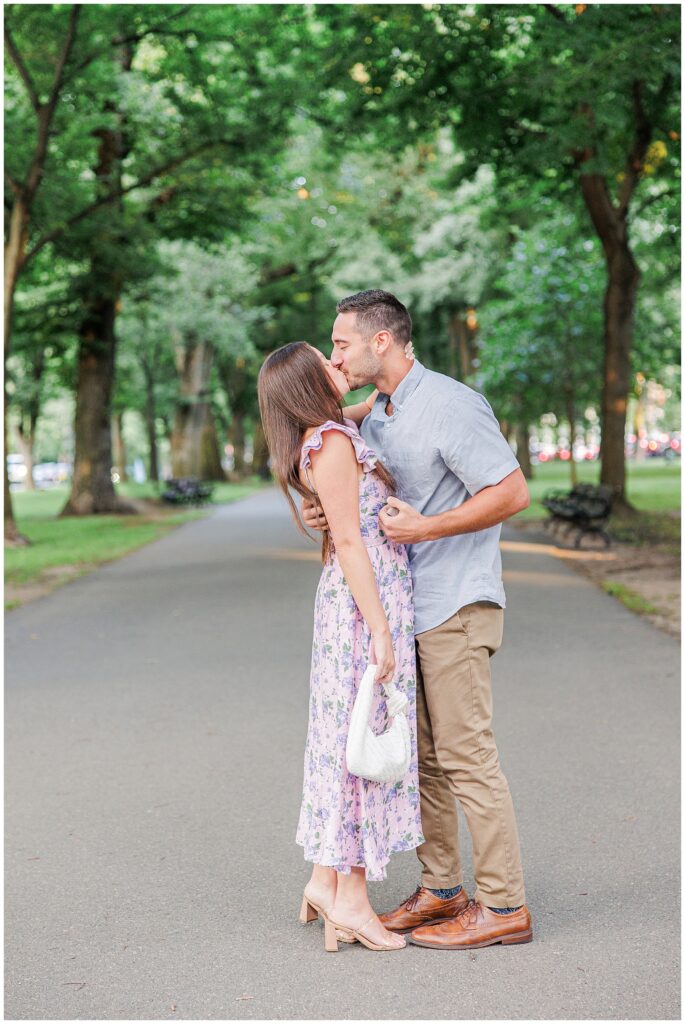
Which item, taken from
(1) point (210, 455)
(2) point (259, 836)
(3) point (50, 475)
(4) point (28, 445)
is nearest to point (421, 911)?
(2) point (259, 836)

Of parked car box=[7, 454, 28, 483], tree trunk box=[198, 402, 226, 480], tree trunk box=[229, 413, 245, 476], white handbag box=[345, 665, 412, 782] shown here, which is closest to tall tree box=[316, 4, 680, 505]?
white handbag box=[345, 665, 412, 782]

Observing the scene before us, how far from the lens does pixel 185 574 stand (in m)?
16.1

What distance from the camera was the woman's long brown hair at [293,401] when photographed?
3990mm

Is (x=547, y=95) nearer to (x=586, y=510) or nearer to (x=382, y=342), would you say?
(x=586, y=510)

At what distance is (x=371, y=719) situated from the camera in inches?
159

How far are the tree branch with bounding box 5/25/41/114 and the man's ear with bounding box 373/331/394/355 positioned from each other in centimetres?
1666

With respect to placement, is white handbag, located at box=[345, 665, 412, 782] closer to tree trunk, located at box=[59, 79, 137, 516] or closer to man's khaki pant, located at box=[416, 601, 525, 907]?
man's khaki pant, located at box=[416, 601, 525, 907]

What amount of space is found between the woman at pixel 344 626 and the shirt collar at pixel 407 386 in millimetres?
165

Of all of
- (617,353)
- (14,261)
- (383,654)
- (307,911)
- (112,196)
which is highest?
(112,196)

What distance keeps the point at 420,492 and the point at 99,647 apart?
669 cm

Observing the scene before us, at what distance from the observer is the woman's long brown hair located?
157 inches

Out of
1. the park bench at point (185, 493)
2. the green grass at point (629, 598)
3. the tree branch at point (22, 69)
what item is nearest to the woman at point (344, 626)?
the green grass at point (629, 598)

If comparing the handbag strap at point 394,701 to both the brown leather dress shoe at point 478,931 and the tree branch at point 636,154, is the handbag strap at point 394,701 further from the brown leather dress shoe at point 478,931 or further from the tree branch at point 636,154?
the tree branch at point 636,154

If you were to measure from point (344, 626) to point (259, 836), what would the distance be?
1.53 meters
